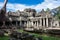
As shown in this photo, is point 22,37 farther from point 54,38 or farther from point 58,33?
point 58,33

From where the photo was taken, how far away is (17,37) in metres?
4.76

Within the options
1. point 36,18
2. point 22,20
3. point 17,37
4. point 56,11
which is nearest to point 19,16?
point 22,20

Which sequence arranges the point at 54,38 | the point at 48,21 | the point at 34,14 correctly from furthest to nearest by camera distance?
the point at 34,14
the point at 48,21
the point at 54,38

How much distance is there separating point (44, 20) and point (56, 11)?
6.65m

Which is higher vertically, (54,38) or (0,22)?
(0,22)

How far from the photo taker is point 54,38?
23.2 ft

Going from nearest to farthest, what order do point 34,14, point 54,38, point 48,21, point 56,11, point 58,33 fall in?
point 54,38 < point 58,33 < point 48,21 < point 34,14 < point 56,11

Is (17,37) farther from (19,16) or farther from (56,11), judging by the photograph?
(56,11)

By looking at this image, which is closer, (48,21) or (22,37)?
(22,37)

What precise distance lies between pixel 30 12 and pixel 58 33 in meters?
9.42

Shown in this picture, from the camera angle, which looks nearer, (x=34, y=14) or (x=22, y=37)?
(x=22, y=37)

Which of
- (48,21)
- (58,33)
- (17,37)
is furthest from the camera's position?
(48,21)

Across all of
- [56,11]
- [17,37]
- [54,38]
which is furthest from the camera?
[56,11]

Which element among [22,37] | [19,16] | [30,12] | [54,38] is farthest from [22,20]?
[22,37]
